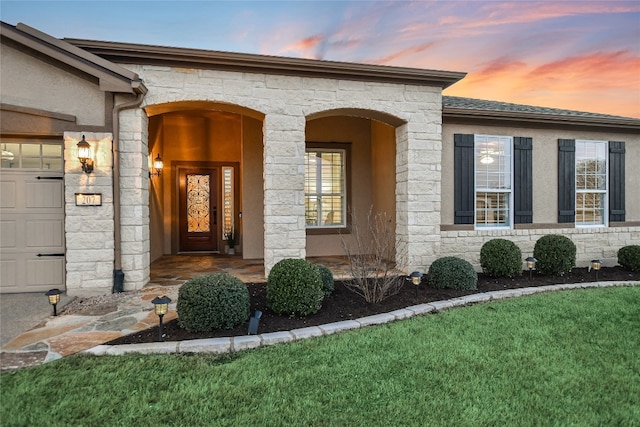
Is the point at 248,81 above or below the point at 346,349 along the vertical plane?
above

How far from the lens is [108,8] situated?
694 centimetres

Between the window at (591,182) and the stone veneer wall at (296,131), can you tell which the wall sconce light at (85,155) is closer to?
the stone veneer wall at (296,131)

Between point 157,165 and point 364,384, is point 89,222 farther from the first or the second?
point 364,384

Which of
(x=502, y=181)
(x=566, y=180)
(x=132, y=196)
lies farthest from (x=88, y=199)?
(x=566, y=180)

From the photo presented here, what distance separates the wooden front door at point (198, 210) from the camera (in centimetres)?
970

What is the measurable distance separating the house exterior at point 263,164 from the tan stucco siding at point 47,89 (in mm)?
17

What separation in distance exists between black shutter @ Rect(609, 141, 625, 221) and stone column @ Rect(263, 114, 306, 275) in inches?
276

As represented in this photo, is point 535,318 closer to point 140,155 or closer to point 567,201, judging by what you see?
point 567,201

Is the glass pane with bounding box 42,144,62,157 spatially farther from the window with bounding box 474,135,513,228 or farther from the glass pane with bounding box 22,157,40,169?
the window with bounding box 474,135,513,228

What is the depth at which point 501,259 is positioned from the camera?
6191 mm

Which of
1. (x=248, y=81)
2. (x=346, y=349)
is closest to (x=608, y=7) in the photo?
(x=248, y=81)

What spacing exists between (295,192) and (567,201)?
19.4 ft

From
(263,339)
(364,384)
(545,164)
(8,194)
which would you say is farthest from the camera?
(545,164)

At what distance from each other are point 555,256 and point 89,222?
783 cm
